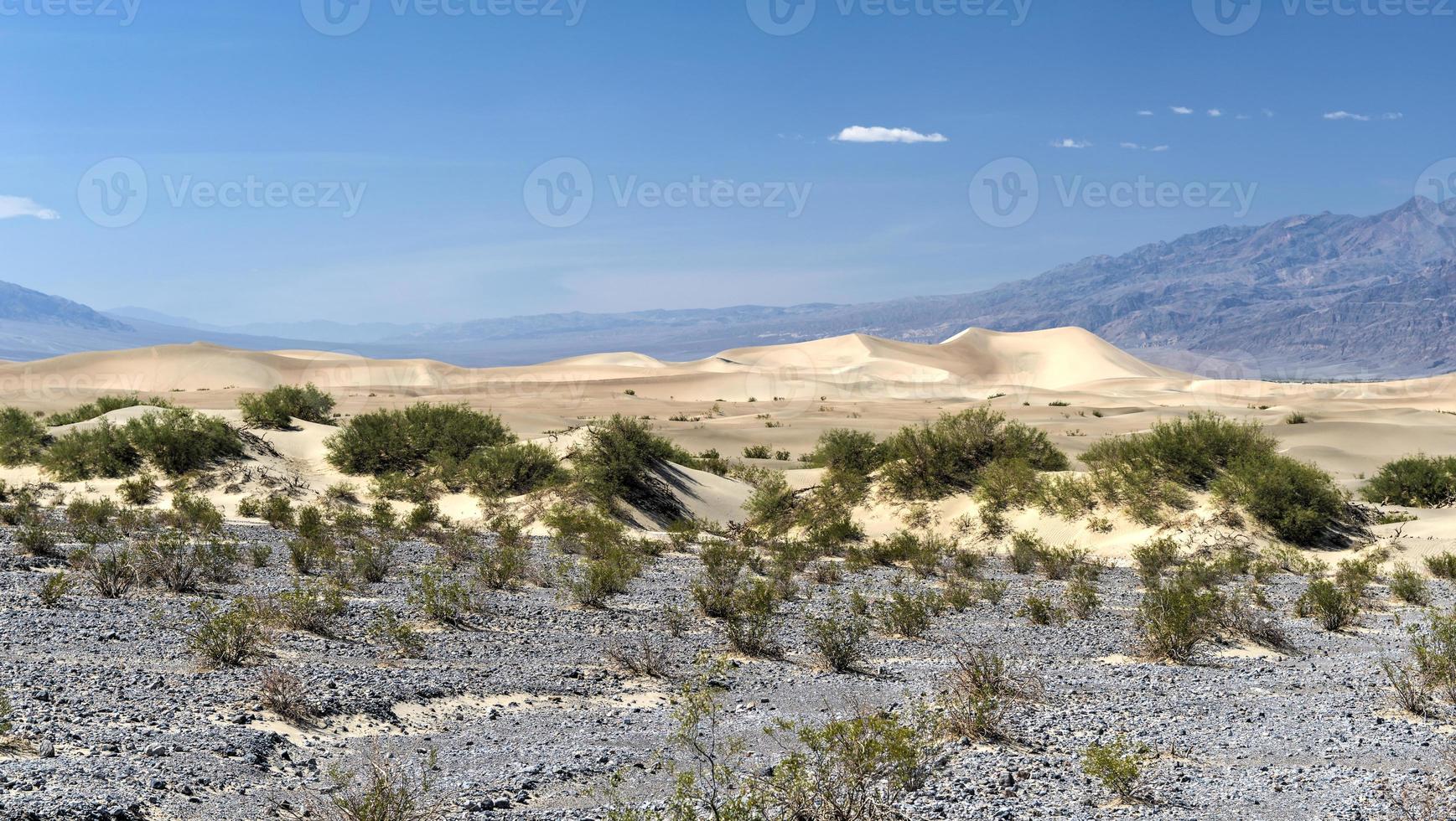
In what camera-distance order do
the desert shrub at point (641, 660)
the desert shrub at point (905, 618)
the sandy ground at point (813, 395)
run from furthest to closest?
the sandy ground at point (813, 395) < the desert shrub at point (905, 618) < the desert shrub at point (641, 660)

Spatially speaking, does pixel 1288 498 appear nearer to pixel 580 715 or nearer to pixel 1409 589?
pixel 1409 589

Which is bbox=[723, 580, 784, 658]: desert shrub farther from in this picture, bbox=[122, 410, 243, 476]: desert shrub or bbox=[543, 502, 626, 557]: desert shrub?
bbox=[122, 410, 243, 476]: desert shrub

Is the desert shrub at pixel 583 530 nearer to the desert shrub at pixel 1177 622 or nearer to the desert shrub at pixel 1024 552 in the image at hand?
the desert shrub at pixel 1024 552

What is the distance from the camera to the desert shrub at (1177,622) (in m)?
9.98

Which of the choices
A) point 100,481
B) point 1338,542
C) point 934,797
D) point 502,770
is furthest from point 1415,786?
point 100,481

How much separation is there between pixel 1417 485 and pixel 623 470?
55.9ft

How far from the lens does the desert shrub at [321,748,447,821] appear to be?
5066 millimetres

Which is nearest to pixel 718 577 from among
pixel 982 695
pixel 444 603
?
pixel 444 603

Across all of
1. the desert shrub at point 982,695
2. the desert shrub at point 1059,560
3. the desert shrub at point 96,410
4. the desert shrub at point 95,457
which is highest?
the desert shrub at point 96,410

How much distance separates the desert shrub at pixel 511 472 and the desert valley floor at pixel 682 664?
440mm

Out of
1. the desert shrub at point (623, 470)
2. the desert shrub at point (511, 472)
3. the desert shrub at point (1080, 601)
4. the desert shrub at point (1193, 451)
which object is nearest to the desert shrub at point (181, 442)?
the desert shrub at point (511, 472)

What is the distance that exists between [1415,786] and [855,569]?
10.6 m

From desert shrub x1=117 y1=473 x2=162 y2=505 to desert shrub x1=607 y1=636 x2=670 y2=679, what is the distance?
14.6m

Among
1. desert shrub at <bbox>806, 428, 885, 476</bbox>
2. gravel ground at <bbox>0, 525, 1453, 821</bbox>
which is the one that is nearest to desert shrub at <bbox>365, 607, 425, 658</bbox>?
gravel ground at <bbox>0, 525, 1453, 821</bbox>
